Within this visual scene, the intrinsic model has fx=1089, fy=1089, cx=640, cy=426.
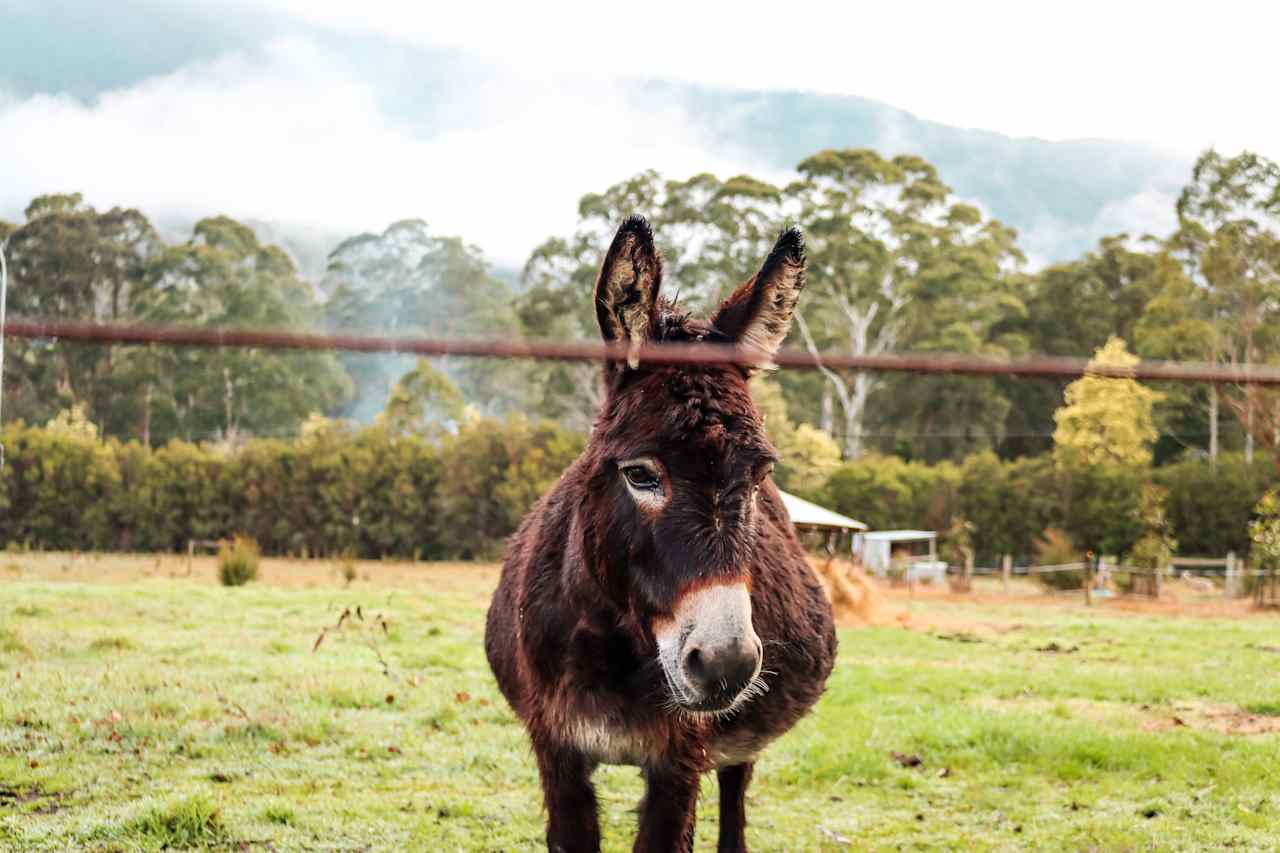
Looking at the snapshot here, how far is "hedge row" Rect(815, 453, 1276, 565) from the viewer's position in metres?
30.4

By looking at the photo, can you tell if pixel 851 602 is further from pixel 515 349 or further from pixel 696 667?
pixel 515 349

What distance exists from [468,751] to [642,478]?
5.02 m

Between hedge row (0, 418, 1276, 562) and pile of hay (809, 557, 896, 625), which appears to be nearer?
pile of hay (809, 557, 896, 625)

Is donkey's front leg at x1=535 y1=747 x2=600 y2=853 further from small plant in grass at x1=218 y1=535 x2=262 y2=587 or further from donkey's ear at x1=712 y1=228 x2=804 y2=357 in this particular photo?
small plant in grass at x1=218 y1=535 x2=262 y2=587

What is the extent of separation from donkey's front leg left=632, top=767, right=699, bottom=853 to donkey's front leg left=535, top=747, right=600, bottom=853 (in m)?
0.20

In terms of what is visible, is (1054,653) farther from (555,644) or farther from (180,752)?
(555,644)

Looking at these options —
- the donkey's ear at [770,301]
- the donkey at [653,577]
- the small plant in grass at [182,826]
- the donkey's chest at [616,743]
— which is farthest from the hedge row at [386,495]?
the donkey's ear at [770,301]

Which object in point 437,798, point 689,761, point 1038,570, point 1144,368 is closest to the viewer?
point 1144,368

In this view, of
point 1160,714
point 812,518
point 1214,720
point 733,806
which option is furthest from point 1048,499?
point 733,806

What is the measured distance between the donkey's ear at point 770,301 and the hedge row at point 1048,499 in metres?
29.9

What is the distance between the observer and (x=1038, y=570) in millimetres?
28766

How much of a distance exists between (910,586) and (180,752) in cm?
2458

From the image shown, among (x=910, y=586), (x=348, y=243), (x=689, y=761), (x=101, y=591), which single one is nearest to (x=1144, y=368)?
(x=689, y=761)

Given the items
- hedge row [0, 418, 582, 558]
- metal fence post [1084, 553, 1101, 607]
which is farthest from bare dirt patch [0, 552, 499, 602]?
metal fence post [1084, 553, 1101, 607]
